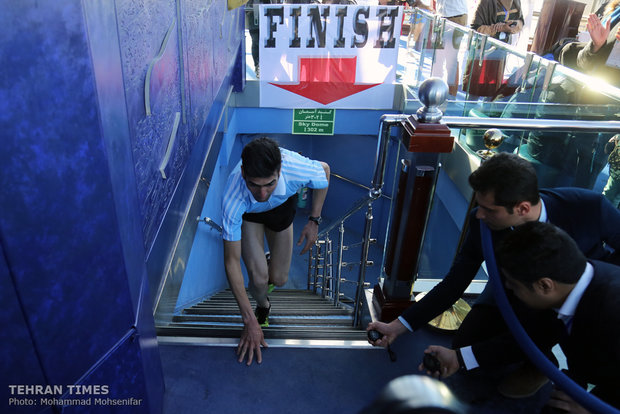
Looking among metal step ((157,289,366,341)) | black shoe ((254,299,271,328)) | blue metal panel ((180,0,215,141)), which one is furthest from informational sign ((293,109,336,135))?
black shoe ((254,299,271,328))

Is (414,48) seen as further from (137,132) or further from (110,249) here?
(110,249)

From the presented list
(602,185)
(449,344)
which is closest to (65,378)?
(449,344)

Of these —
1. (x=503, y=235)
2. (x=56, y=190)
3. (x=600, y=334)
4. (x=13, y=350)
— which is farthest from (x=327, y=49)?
(x=13, y=350)

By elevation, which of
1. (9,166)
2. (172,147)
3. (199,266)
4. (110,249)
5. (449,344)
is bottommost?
(199,266)

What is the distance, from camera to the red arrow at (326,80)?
621cm

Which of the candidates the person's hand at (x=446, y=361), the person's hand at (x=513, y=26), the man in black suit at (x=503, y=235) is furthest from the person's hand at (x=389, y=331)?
the person's hand at (x=513, y=26)

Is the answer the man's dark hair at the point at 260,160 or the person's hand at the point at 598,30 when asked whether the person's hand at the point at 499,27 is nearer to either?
the person's hand at the point at 598,30

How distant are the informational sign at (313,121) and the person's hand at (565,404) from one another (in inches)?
231

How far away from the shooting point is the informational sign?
7.03 metres

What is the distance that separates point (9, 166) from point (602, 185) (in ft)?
10.4

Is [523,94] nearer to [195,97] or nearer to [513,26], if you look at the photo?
[513,26]

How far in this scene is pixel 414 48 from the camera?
737 centimetres

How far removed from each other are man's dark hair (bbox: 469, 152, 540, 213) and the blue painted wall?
126cm

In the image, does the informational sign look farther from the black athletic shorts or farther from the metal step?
the black athletic shorts
